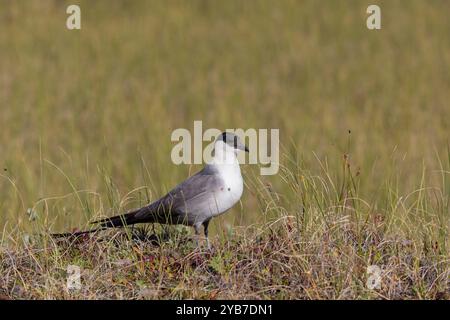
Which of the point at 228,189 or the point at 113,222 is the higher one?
the point at 228,189

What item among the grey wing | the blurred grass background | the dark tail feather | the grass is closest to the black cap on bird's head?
the grey wing

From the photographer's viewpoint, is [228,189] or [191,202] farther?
[191,202]

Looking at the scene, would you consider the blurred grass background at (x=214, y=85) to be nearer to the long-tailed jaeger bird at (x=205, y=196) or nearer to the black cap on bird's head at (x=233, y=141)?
the long-tailed jaeger bird at (x=205, y=196)

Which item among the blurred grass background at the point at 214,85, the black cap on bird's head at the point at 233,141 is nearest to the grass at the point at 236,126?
the blurred grass background at the point at 214,85

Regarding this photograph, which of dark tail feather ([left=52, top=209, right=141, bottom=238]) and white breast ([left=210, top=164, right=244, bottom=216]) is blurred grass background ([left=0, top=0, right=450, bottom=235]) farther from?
white breast ([left=210, top=164, right=244, bottom=216])

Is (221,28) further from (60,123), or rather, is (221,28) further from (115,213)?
(115,213)

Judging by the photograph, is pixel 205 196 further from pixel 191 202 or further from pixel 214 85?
pixel 214 85

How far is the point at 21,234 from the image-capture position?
6.06 m

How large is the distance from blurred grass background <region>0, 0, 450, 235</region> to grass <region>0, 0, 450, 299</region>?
34 millimetres

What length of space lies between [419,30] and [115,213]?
9.63 m

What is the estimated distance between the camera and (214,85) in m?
13.0

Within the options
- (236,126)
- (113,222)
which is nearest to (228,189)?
(113,222)

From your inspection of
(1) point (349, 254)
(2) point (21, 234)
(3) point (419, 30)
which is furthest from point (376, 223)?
(3) point (419, 30)

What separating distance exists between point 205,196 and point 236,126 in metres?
5.65
